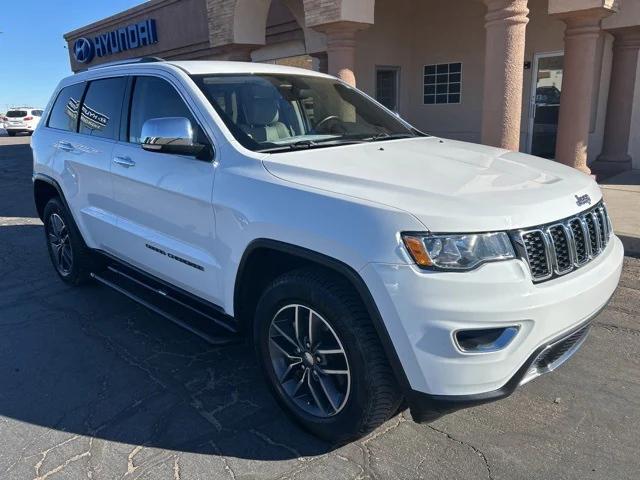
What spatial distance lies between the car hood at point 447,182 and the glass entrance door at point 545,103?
9.00m

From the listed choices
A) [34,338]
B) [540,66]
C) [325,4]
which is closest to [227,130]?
[34,338]

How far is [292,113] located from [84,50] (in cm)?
2203

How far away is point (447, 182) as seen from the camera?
2662mm

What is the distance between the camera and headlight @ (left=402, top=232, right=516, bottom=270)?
2.28m

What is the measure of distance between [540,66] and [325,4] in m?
5.28

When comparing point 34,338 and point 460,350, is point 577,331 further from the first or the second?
point 34,338

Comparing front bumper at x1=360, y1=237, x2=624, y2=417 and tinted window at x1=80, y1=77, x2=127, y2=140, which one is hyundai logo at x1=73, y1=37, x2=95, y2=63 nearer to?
tinted window at x1=80, y1=77, x2=127, y2=140

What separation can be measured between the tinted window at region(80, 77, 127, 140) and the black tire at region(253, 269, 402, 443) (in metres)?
2.27

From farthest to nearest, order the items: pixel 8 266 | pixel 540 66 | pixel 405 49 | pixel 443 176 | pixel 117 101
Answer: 1. pixel 405 49
2. pixel 540 66
3. pixel 8 266
4. pixel 117 101
5. pixel 443 176

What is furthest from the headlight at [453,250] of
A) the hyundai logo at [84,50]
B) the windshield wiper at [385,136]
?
the hyundai logo at [84,50]

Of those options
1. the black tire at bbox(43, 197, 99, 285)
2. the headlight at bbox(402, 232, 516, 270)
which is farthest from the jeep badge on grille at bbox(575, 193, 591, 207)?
the black tire at bbox(43, 197, 99, 285)

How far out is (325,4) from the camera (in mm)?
8781

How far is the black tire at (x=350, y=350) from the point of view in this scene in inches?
→ 97.9

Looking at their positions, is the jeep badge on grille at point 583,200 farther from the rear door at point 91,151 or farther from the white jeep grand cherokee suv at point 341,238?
the rear door at point 91,151
